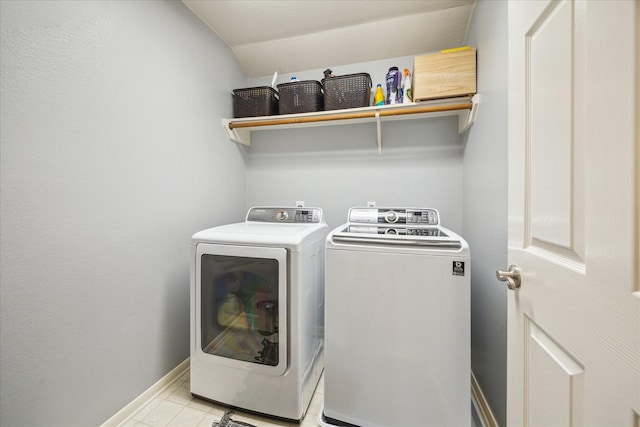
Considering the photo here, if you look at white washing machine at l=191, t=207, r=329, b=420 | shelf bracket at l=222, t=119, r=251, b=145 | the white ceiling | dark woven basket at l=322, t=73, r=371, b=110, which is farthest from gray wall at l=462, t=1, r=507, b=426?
shelf bracket at l=222, t=119, r=251, b=145

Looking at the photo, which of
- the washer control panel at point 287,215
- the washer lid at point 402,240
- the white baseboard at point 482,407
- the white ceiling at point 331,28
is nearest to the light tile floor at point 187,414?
the white baseboard at point 482,407

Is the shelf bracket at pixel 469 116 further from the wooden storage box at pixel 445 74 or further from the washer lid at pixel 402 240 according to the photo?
the washer lid at pixel 402 240

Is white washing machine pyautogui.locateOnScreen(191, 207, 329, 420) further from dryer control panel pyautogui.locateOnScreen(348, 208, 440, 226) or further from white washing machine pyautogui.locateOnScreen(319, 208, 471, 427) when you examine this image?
dryer control panel pyautogui.locateOnScreen(348, 208, 440, 226)

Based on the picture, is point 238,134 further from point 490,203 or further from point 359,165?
point 490,203

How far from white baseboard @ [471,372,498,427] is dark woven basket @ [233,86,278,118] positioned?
2.48 m

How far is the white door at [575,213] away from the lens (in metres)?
0.41

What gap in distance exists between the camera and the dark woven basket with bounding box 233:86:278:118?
2.11 meters

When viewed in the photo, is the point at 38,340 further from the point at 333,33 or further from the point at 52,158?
the point at 333,33

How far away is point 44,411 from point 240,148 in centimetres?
202

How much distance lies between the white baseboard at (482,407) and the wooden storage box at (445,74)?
1874 millimetres

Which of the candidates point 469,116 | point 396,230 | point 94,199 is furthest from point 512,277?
point 94,199

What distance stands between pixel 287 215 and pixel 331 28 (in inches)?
58.2

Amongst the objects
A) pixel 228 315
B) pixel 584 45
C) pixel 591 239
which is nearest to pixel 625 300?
pixel 591 239

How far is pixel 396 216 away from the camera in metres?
1.80
